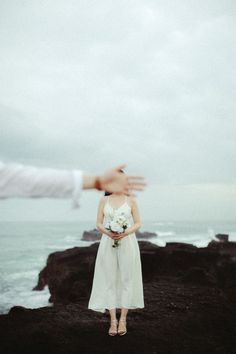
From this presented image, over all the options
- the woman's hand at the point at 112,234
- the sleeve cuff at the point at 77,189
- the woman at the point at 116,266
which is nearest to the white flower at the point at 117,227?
the woman's hand at the point at 112,234

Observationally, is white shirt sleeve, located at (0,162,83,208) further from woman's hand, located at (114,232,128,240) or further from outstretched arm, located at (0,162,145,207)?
woman's hand, located at (114,232,128,240)

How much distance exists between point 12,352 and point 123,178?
14.7ft

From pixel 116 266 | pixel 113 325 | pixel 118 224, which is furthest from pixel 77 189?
pixel 113 325

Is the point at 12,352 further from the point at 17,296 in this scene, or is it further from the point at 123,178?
the point at 17,296

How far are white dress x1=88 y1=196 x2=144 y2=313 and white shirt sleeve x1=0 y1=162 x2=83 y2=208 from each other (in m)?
3.37

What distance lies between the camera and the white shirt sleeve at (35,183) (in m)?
2.52

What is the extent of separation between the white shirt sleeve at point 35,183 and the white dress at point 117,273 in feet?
11.1

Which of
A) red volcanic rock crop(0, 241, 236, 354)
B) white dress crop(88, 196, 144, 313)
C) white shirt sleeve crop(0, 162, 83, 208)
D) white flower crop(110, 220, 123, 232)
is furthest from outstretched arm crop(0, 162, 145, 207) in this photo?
red volcanic rock crop(0, 241, 236, 354)

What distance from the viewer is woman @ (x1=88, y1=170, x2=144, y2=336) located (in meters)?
6.01

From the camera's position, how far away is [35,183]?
251cm

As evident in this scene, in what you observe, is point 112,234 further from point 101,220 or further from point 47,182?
point 47,182

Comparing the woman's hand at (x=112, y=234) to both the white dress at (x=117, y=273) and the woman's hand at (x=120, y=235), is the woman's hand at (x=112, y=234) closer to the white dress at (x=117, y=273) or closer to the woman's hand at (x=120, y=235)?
the woman's hand at (x=120, y=235)

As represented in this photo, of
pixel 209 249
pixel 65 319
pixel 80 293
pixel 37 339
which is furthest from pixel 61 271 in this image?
pixel 37 339

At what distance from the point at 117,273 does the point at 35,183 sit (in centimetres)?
403
